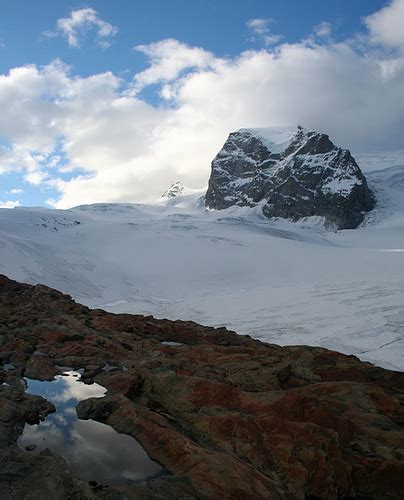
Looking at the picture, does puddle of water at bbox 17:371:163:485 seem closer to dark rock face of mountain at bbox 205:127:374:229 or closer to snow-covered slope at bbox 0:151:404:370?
snow-covered slope at bbox 0:151:404:370

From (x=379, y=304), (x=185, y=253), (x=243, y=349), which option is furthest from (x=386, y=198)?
(x=243, y=349)

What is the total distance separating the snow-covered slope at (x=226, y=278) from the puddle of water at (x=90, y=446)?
39.2 feet

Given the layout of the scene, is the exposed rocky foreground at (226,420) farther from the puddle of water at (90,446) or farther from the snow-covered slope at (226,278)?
→ the snow-covered slope at (226,278)

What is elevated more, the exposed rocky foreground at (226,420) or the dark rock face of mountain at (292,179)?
the dark rock face of mountain at (292,179)

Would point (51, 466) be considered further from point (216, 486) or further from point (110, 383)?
point (110, 383)

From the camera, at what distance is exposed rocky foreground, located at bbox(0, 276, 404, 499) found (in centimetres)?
657

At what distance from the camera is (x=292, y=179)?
15988 cm

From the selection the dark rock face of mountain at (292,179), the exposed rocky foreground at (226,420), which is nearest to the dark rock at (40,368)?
the exposed rocky foreground at (226,420)

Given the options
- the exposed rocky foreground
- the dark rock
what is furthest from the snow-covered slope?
the dark rock

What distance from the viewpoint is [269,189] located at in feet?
542

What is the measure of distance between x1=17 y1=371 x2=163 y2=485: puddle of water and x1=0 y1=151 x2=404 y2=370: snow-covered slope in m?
11.9

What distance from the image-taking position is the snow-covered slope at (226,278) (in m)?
23.6

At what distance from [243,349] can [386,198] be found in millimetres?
150407

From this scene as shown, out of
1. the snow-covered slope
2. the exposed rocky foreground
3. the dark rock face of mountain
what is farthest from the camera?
the dark rock face of mountain
